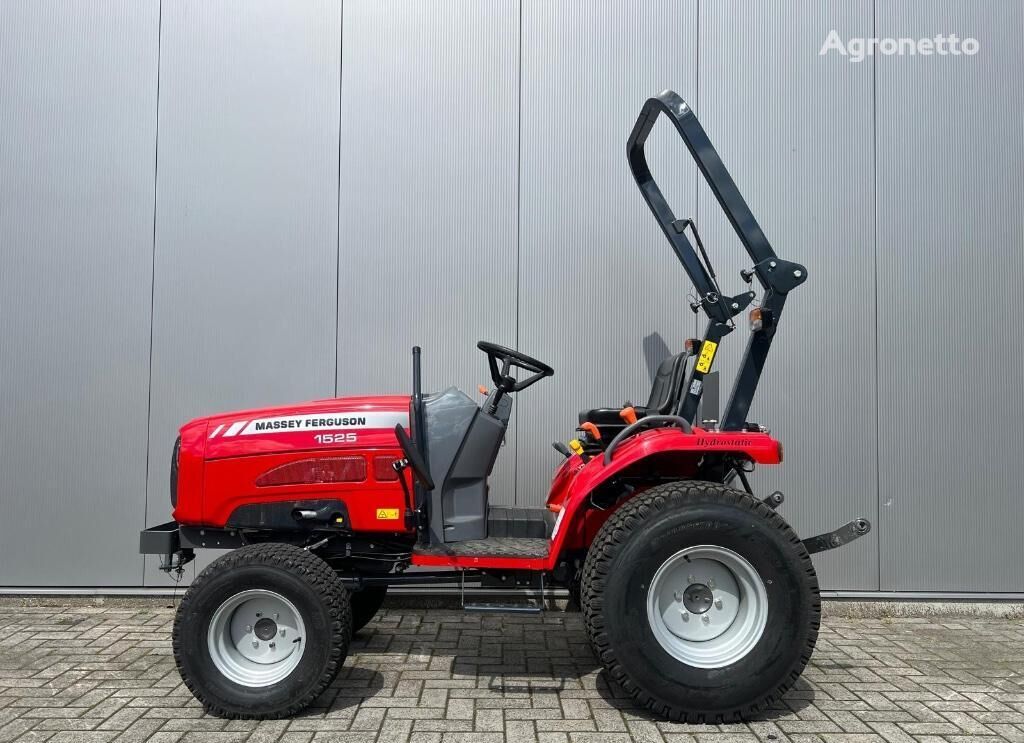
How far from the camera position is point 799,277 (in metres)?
3.49

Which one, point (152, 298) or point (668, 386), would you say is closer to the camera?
point (668, 386)

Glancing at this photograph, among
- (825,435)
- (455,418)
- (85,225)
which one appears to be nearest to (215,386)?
(85,225)

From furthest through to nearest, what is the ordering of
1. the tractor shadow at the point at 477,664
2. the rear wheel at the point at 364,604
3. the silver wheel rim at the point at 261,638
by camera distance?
the rear wheel at the point at 364,604 → the tractor shadow at the point at 477,664 → the silver wheel rim at the point at 261,638

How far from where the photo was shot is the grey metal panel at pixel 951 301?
16.7 feet

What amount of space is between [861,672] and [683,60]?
3.95m

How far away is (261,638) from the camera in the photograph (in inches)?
131

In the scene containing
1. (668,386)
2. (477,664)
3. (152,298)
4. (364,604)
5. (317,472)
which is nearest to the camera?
(317,472)

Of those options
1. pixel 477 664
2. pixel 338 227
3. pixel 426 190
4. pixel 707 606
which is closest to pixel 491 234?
pixel 426 190

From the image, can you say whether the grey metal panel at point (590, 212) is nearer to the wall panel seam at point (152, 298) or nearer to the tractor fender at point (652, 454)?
the tractor fender at point (652, 454)

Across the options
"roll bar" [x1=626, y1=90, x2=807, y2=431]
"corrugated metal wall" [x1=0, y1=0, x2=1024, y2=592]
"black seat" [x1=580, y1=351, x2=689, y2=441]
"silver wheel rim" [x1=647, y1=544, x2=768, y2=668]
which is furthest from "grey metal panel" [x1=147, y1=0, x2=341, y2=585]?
"silver wheel rim" [x1=647, y1=544, x2=768, y2=668]

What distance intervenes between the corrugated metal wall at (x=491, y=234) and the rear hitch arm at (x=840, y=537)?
5.36ft

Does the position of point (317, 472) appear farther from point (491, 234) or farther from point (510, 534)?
point (491, 234)

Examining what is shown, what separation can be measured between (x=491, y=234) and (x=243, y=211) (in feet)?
5.53

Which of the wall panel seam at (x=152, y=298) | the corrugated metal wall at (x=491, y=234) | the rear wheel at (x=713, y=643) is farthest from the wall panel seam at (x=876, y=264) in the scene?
the wall panel seam at (x=152, y=298)
